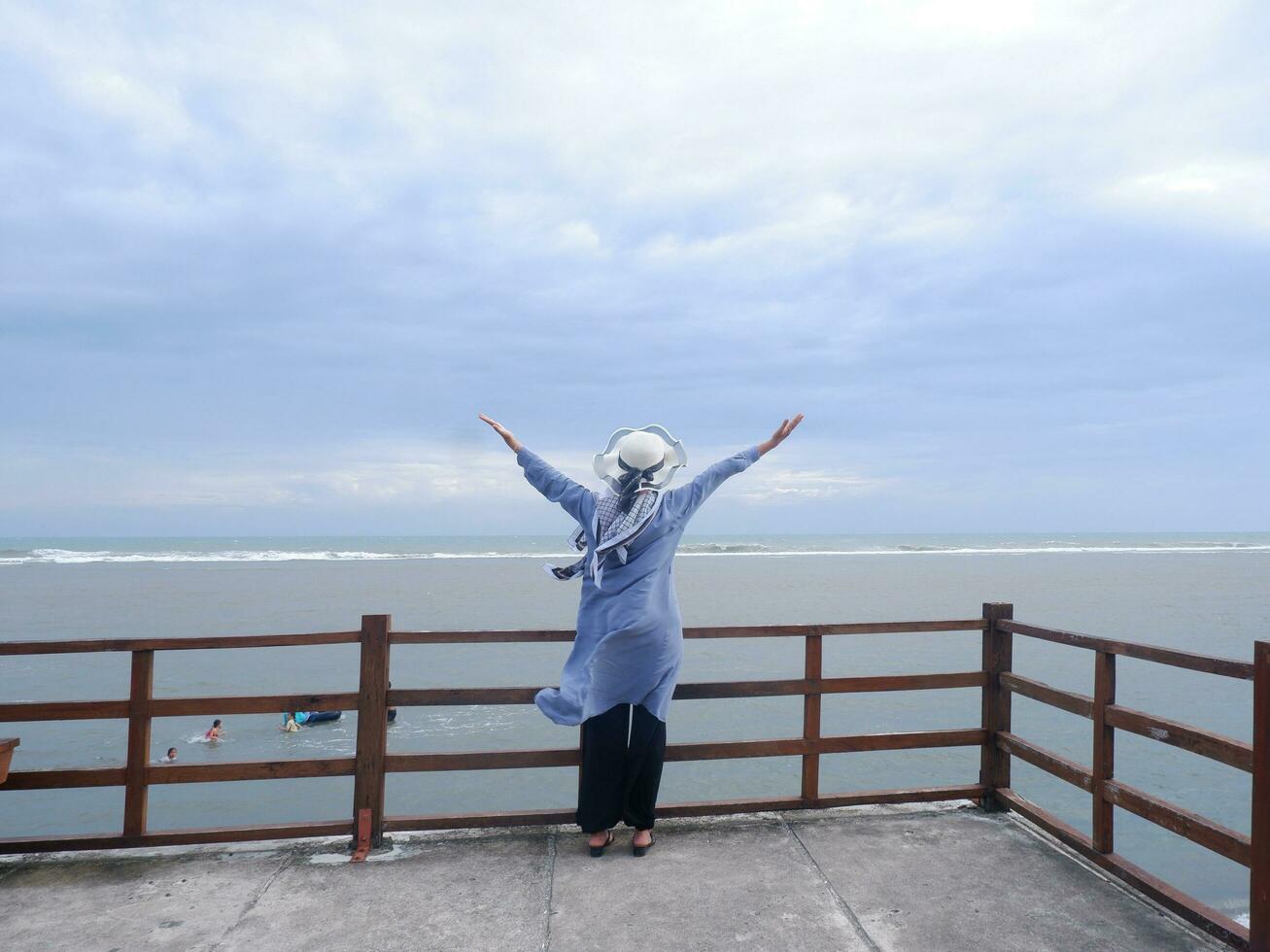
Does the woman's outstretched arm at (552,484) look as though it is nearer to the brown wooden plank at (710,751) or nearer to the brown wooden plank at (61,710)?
the brown wooden plank at (710,751)

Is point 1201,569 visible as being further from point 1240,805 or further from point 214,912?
point 214,912

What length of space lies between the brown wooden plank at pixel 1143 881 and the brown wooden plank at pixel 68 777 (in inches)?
159

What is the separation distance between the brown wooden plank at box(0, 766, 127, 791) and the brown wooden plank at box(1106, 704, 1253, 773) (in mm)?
4122

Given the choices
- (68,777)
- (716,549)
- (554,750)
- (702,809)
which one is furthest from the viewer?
(716,549)

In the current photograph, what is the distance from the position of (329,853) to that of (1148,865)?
199 inches

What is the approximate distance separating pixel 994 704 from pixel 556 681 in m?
6.77

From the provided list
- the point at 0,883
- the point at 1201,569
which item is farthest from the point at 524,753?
the point at 1201,569

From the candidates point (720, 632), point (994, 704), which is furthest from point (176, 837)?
point (994, 704)

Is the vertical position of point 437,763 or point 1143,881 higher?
point 437,763

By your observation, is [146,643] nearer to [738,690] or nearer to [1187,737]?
[738,690]

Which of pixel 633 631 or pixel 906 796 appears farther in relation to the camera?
pixel 906 796

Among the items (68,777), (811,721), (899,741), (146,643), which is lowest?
(68,777)

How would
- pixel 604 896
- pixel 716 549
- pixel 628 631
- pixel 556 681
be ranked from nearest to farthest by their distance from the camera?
1. pixel 604 896
2. pixel 628 631
3. pixel 556 681
4. pixel 716 549

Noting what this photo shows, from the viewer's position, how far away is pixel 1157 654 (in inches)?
129
